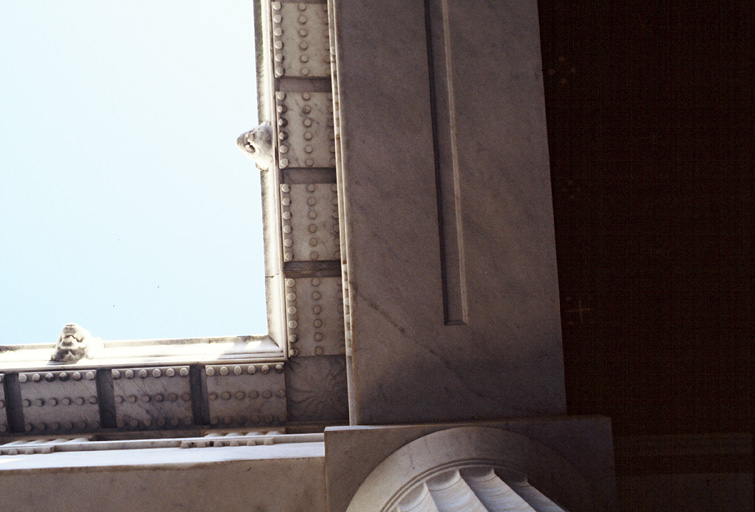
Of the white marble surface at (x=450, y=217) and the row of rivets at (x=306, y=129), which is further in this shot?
the row of rivets at (x=306, y=129)

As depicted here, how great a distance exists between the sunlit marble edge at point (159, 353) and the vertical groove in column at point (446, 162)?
1.86 metres

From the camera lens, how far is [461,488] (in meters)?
2.32

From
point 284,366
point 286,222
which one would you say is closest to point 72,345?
point 284,366

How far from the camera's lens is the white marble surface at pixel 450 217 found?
3.07 metres

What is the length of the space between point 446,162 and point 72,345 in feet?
12.0

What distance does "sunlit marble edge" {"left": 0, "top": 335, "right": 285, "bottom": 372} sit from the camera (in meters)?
4.31

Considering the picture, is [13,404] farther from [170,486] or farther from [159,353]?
[170,486]

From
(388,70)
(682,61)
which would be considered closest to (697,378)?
(682,61)

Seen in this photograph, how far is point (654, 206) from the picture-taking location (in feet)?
11.7

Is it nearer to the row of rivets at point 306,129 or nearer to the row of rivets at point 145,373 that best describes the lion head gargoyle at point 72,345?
the row of rivets at point 145,373

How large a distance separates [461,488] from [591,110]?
2809mm

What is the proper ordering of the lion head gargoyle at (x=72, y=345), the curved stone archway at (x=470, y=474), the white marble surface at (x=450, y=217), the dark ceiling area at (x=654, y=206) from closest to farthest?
the curved stone archway at (x=470, y=474), the white marble surface at (x=450, y=217), the dark ceiling area at (x=654, y=206), the lion head gargoyle at (x=72, y=345)

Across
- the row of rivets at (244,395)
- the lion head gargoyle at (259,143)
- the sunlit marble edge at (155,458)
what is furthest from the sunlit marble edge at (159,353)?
the lion head gargoyle at (259,143)

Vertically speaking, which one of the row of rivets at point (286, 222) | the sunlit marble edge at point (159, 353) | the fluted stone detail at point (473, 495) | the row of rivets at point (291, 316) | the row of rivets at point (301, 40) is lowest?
the fluted stone detail at point (473, 495)
